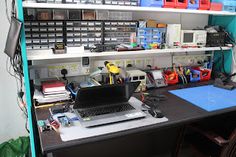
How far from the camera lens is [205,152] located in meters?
1.80

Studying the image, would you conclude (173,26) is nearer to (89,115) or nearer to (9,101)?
(89,115)

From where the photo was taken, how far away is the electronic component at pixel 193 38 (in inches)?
84.5

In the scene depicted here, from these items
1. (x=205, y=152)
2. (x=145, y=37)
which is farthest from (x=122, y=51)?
(x=205, y=152)

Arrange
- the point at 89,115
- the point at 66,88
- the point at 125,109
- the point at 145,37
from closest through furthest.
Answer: the point at 89,115 < the point at 125,109 < the point at 66,88 < the point at 145,37

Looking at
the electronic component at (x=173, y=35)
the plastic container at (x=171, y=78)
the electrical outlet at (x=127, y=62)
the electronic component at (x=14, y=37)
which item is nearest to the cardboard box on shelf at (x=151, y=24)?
the electronic component at (x=173, y=35)

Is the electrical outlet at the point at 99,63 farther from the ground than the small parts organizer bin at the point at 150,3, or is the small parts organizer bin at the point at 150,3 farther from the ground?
the small parts organizer bin at the point at 150,3

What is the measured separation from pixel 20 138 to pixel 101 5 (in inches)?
56.2

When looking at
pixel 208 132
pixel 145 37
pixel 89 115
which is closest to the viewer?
pixel 89 115

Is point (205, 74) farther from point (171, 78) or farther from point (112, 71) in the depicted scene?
point (112, 71)

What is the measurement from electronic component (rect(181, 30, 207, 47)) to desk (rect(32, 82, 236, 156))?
542 mm

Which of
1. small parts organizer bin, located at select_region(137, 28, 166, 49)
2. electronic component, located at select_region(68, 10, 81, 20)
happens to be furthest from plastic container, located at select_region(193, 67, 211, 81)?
electronic component, located at select_region(68, 10, 81, 20)

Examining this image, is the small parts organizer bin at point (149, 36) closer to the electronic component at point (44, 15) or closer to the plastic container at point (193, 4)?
the plastic container at point (193, 4)

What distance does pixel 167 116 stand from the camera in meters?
1.50

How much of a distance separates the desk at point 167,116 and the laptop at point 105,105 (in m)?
0.12
